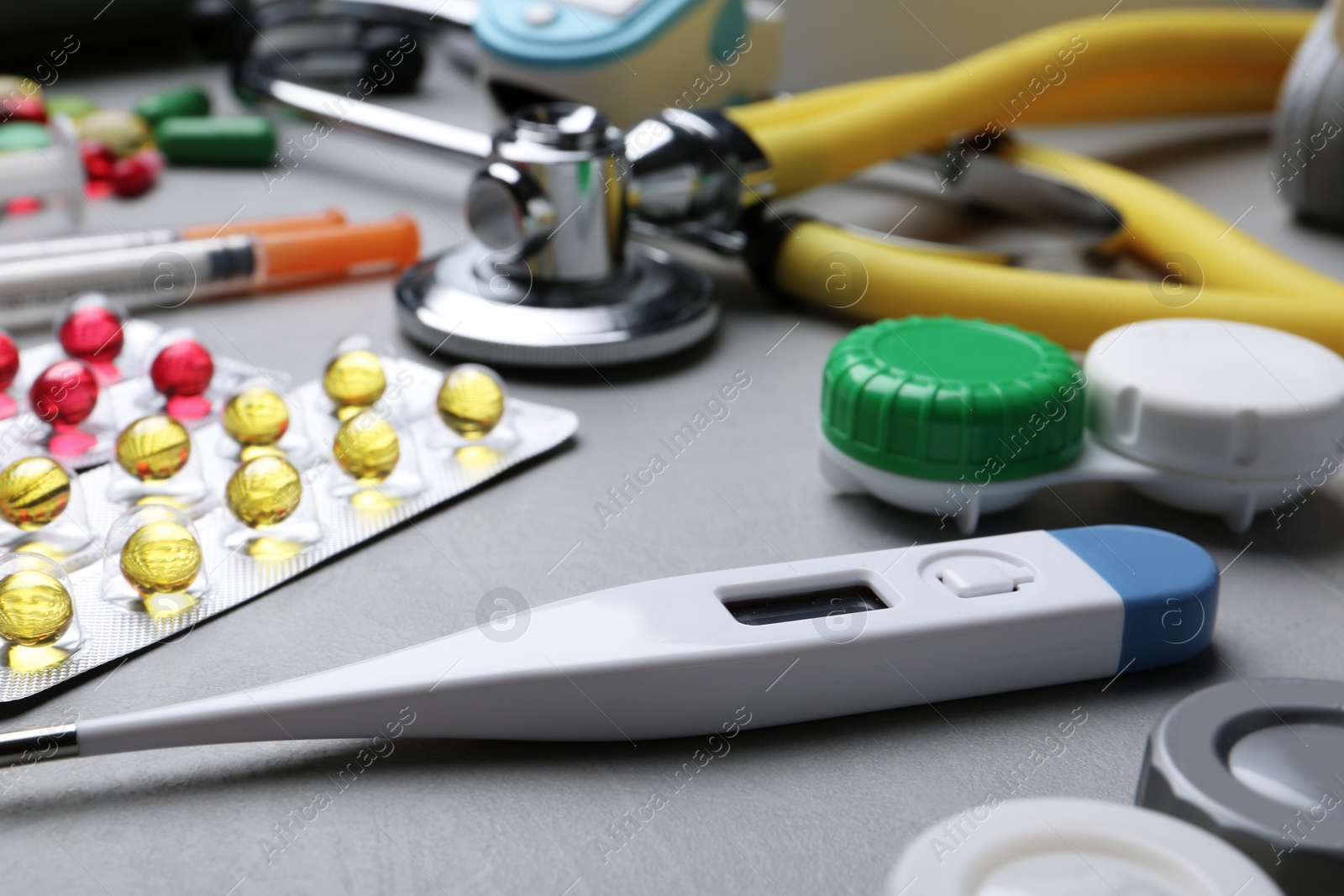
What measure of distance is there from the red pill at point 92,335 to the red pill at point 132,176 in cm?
31

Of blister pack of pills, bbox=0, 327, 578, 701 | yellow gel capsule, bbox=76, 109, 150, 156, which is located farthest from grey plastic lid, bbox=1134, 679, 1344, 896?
yellow gel capsule, bbox=76, 109, 150, 156

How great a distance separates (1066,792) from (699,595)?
128 millimetres

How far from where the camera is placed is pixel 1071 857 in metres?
0.29

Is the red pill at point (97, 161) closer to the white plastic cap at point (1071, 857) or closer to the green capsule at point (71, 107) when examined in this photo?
the green capsule at point (71, 107)

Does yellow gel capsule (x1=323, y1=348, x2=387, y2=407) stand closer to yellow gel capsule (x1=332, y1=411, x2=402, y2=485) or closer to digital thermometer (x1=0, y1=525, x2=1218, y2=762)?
yellow gel capsule (x1=332, y1=411, x2=402, y2=485)

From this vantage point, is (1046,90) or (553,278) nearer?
(553,278)

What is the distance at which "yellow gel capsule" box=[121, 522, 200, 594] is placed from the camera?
1.44 feet

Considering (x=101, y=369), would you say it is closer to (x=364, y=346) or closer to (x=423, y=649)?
(x=364, y=346)

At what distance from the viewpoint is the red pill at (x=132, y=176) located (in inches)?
35.9

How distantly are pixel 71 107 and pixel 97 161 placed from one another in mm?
188

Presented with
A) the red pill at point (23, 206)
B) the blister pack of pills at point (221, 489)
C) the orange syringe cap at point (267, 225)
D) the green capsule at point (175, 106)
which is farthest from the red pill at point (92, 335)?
the green capsule at point (175, 106)

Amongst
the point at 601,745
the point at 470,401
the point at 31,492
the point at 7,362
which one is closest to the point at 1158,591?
the point at 601,745

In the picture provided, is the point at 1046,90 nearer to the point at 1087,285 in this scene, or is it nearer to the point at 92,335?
the point at 1087,285

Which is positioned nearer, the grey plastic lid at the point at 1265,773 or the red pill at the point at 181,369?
the grey plastic lid at the point at 1265,773
